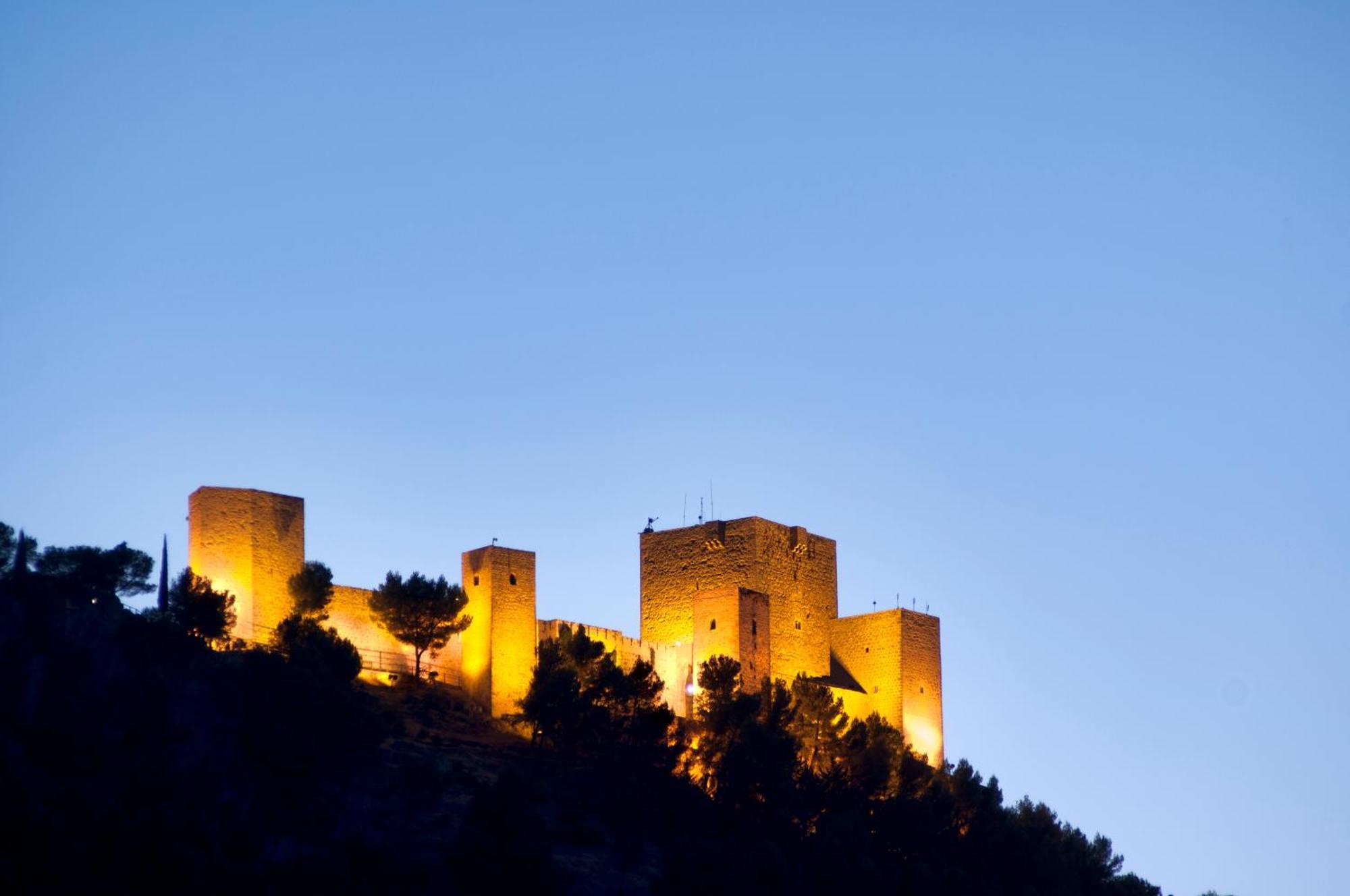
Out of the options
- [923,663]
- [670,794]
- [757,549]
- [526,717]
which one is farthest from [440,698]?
[923,663]

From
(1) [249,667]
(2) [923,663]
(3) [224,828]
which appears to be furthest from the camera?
(2) [923,663]

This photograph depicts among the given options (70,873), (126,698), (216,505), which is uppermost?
(216,505)

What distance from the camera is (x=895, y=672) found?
68.0 meters

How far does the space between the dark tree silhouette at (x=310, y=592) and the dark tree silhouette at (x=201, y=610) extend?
69.8 inches

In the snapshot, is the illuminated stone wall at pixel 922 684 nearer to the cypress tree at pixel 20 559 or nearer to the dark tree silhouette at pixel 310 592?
the dark tree silhouette at pixel 310 592

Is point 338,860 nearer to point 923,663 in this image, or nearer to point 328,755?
point 328,755

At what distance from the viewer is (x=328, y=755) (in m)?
52.8

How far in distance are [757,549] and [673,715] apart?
778 centimetres

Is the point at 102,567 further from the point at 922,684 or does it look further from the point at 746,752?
the point at 922,684

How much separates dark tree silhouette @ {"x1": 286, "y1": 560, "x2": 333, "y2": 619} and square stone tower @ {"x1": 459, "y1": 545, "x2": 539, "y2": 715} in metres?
3.95

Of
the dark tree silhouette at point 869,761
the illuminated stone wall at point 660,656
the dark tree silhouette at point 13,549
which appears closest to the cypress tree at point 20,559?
the dark tree silhouette at point 13,549

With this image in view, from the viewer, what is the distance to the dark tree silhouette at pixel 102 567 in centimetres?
5984

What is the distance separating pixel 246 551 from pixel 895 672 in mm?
18767

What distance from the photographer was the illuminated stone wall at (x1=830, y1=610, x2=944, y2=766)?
6775cm
